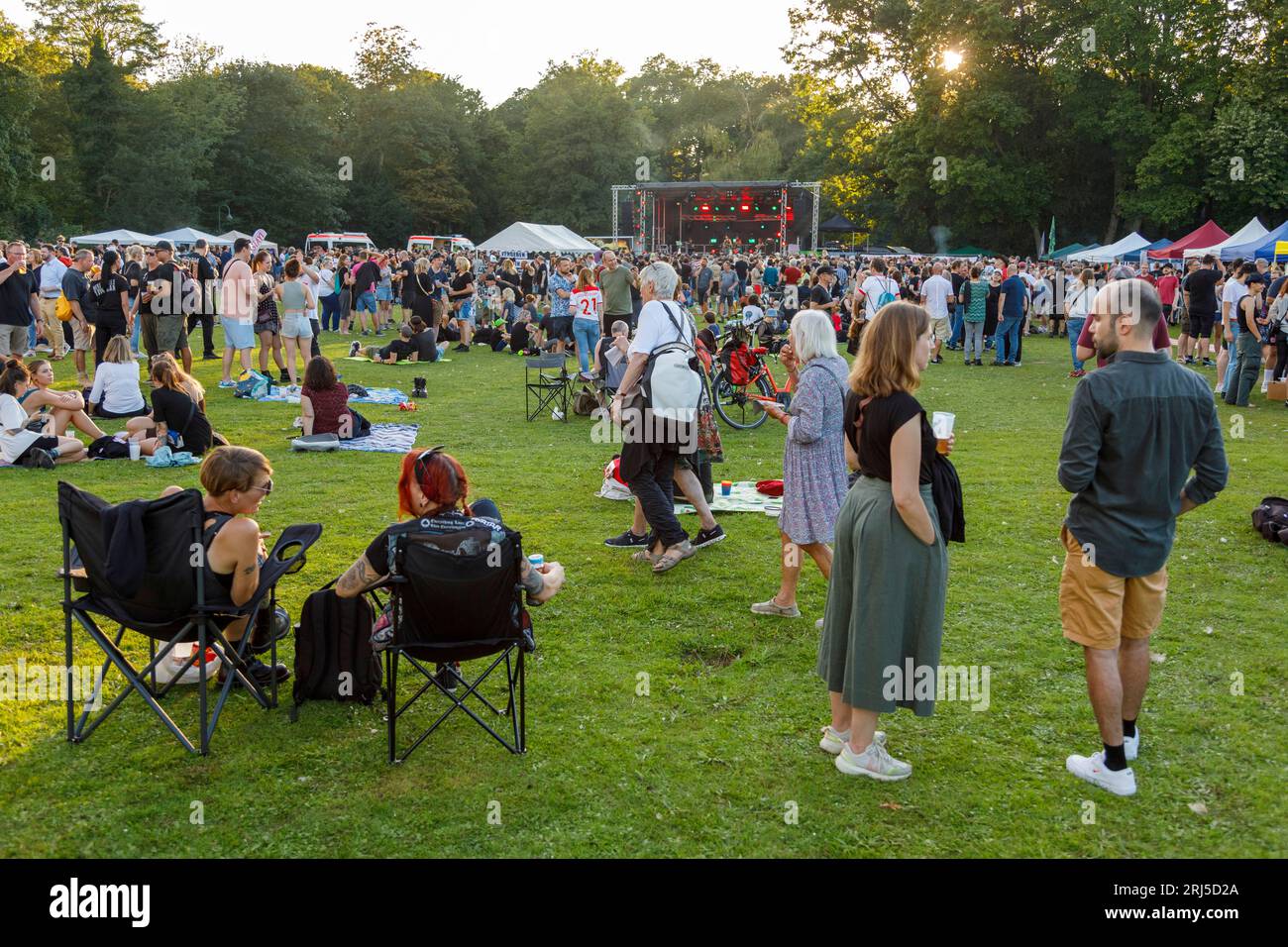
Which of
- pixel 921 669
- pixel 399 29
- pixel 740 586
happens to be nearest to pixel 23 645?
pixel 740 586

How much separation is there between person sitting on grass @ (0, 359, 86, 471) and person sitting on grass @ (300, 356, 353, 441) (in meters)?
2.05

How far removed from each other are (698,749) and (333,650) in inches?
63.9

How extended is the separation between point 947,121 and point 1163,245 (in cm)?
1306

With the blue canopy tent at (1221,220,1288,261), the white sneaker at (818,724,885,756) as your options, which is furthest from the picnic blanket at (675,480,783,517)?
the blue canopy tent at (1221,220,1288,261)

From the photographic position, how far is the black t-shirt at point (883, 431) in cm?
371

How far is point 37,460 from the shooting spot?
9.21 metres

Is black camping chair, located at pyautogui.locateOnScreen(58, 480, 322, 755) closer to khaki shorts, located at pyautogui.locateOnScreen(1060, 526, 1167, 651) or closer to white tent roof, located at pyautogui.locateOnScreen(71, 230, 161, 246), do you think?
khaki shorts, located at pyautogui.locateOnScreen(1060, 526, 1167, 651)

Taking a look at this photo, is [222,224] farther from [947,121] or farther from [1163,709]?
[1163,709]

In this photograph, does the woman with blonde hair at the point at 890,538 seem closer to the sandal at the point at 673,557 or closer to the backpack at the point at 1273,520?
the sandal at the point at 673,557

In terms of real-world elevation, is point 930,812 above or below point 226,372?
below

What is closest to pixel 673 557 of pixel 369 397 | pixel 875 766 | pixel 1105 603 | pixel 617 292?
pixel 875 766

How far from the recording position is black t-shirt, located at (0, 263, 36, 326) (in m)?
12.3

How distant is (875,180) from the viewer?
48.5m

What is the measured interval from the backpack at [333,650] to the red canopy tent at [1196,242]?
29.9m
